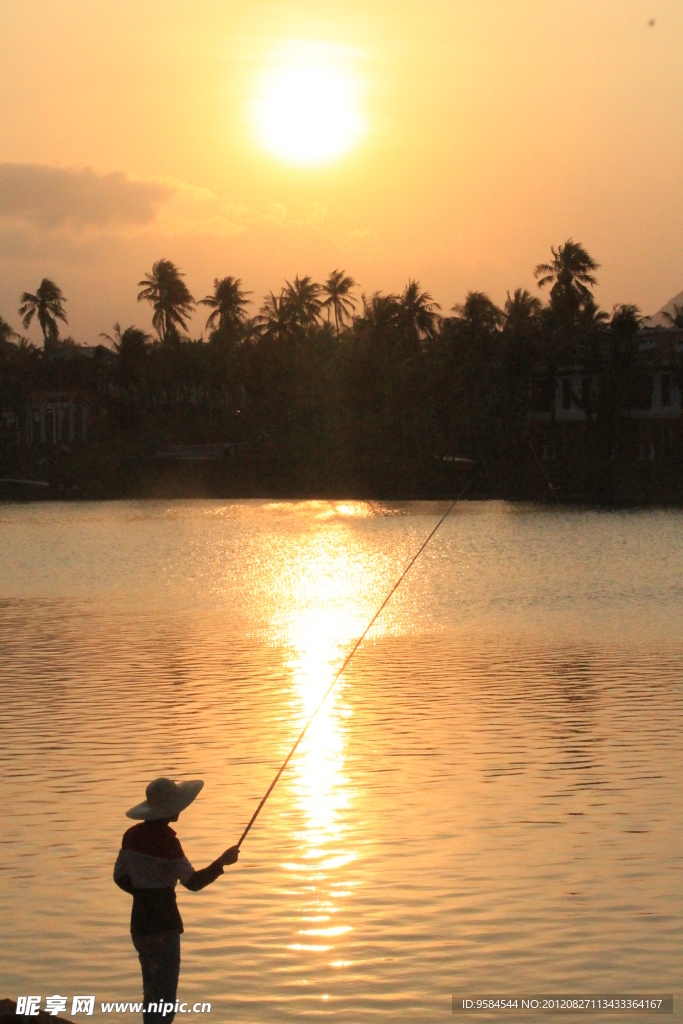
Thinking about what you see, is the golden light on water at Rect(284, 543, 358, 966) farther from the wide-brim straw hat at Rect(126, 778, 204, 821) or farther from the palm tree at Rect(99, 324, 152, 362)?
the palm tree at Rect(99, 324, 152, 362)

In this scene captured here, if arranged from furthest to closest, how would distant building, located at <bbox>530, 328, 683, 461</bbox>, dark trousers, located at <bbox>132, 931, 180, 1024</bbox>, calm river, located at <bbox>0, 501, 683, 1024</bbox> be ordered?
distant building, located at <bbox>530, 328, 683, 461</bbox> → calm river, located at <bbox>0, 501, 683, 1024</bbox> → dark trousers, located at <bbox>132, 931, 180, 1024</bbox>

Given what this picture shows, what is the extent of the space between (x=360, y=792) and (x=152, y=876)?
8.14 m

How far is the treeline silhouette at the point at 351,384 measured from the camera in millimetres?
104250

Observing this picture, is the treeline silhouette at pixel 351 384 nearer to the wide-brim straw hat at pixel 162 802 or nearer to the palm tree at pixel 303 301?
the palm tree at pixel 303 301

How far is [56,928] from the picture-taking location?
39.0 ft

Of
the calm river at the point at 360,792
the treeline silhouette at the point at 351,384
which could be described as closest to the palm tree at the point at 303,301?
the treeline silhouette at the point at 351,384

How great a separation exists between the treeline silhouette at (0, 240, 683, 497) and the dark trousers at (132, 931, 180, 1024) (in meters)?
94.1

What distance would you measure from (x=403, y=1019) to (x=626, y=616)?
2513 cm

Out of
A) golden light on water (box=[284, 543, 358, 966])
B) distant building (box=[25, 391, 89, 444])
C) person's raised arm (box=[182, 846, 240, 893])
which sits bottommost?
golden light on water (box=[284, 543, 358, 966])

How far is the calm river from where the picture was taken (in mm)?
11031

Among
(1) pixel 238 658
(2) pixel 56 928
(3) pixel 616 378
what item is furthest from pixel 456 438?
(2) pixel 56 928

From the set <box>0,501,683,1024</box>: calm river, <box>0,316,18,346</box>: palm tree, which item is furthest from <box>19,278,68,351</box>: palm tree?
<box>0,501,683,1024</box>: calm river

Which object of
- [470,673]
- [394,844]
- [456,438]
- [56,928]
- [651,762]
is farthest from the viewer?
[456,438]

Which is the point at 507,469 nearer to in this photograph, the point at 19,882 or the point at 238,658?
the point at 238,658
